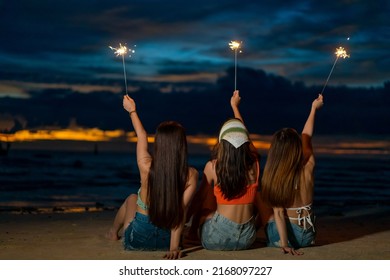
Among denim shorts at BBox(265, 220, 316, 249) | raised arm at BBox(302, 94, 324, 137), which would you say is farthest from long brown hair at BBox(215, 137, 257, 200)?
raised arm at BBox(302, 94, 324, 137)

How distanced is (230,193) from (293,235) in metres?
0.92

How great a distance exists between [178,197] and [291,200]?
1.15 meters

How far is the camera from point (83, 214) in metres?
10.1

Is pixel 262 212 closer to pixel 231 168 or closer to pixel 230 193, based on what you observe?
pixel 230 193

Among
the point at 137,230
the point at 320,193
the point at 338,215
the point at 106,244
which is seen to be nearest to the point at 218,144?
the point at 137,230

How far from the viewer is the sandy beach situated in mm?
5797

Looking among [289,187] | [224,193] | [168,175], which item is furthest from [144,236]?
[289,187]

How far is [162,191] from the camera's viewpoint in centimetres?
550

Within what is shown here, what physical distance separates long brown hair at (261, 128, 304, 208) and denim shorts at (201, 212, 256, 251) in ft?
1.11

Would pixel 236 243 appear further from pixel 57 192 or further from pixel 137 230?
pixel 57 192

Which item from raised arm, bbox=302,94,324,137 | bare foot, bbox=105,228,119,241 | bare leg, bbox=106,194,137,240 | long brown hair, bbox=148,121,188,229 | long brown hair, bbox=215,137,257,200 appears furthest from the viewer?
bare foot, bbox=105,228,119,241

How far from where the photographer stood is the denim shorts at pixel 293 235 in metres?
6.05

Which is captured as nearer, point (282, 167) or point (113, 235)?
point (282, 167)

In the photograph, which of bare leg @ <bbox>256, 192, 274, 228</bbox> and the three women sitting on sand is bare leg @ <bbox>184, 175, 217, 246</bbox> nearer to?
the three women sitting on sand
